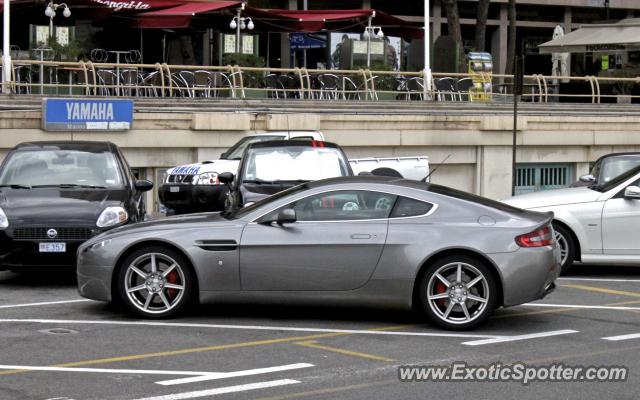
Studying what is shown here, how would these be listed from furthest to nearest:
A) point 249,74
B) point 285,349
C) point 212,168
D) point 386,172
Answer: point 249,74
point 212,168
point 386,172
point 285,349

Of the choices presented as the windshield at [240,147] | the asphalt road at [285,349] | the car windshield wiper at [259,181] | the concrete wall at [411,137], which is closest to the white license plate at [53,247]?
the asphalt road at [285,349]

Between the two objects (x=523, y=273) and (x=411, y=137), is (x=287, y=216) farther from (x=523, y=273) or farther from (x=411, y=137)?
(x=411, y=137)

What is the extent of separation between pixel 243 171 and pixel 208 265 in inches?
195

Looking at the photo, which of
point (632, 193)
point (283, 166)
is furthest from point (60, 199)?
point (632, 193)

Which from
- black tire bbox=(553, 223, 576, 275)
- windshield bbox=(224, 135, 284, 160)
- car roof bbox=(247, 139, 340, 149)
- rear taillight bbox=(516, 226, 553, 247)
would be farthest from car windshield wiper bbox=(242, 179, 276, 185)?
rear taillight bbox=(516, 226, 553, 247)

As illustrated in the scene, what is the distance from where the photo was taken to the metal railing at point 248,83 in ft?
77.2

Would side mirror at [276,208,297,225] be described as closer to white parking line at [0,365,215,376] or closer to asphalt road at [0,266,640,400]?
asphalt road at [0,266,640,400]

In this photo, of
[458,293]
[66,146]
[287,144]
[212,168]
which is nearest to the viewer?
[458,293]

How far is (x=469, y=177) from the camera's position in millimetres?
26875

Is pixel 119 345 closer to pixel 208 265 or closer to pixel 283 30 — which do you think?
pixel 208 265

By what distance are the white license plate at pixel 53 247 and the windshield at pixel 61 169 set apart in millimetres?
1433

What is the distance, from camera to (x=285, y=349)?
9172 millimetres

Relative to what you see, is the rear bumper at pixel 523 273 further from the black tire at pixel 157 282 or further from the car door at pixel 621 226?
the car door at pixel 621 226

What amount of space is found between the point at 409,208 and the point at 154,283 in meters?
2.42
